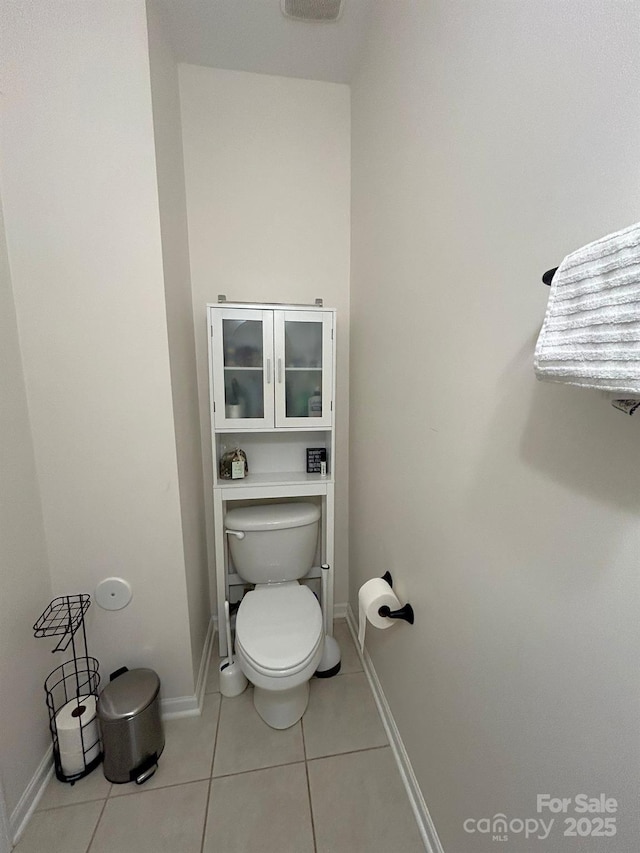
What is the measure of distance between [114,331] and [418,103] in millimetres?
1162

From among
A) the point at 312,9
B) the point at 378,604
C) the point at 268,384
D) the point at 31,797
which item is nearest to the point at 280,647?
the point at 378,604

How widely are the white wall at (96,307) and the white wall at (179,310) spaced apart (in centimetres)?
5

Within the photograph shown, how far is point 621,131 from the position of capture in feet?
1.42

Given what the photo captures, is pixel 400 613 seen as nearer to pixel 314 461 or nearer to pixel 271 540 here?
pixel 271 540

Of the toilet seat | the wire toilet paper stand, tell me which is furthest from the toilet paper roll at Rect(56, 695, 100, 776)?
the toilet seat

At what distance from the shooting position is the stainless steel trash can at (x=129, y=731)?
1162mm

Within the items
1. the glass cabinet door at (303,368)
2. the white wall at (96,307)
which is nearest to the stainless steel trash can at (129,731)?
the white wall at (96,307)

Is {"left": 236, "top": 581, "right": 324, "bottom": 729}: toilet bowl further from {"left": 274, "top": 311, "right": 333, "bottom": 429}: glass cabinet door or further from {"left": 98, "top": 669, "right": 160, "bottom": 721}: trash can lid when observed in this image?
{"left": 274, "top": 311, "right": 333, "bottom": 429}: glass cabinet door

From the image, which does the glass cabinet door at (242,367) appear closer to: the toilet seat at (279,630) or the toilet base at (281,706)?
the toilet seat at (279,630)

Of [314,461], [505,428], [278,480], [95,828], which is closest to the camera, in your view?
[505,428]

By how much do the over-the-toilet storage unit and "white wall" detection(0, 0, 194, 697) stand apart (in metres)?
0.25

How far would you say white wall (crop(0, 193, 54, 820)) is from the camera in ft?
3.39

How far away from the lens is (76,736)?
1.17 meters

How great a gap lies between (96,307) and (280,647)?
137 centimetres
